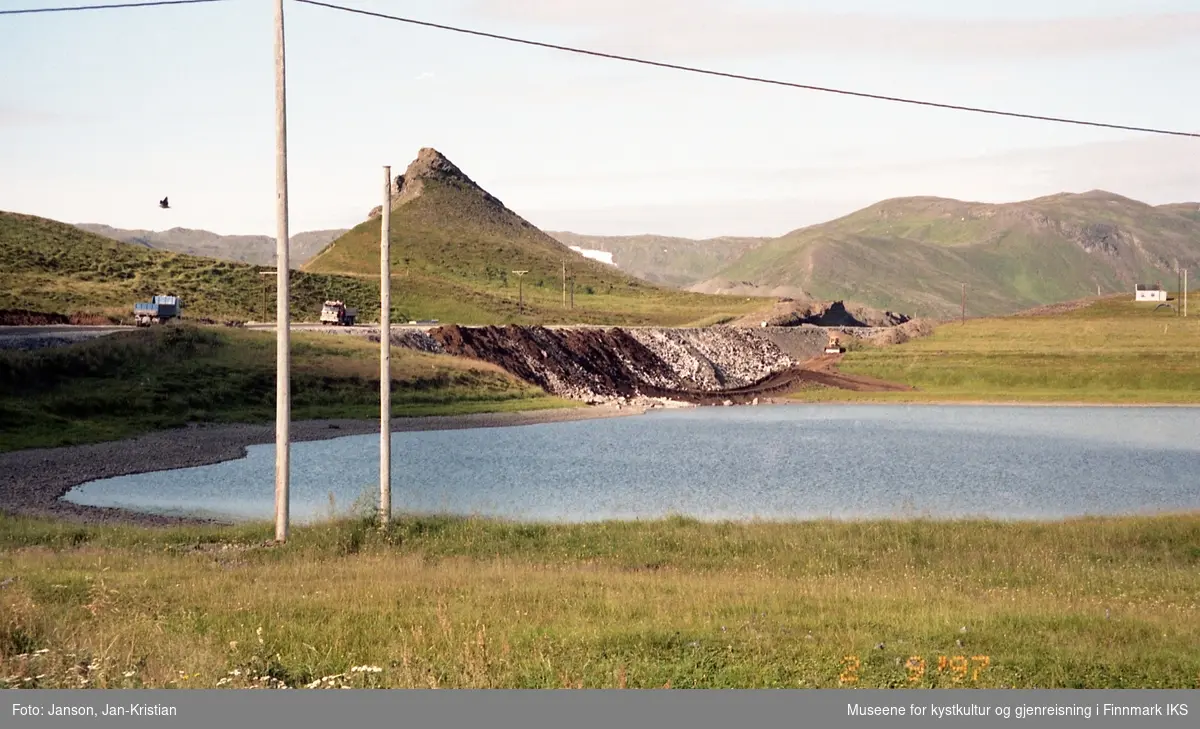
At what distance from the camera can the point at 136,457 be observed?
160 feet

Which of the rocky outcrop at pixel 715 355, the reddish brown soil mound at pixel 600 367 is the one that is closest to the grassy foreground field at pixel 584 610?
Answer: the reddish brown soil mound at pixel 600 367

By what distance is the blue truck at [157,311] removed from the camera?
89.7m

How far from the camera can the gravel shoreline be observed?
109 ft

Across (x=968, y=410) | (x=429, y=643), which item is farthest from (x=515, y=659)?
(x=968, y=410)

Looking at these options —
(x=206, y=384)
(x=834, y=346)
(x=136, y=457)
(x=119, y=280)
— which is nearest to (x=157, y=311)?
(x=206, y=384)

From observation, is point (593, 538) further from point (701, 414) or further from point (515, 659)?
point (701, 414)

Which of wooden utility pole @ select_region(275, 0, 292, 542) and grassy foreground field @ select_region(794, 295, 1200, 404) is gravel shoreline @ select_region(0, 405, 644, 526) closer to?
wooden utility pole @ select_region(275, 0, 292, 542)

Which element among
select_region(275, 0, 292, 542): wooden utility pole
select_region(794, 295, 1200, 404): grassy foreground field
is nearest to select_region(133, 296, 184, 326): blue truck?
select_region(794, 295, 1200, 404): grassy foreground field

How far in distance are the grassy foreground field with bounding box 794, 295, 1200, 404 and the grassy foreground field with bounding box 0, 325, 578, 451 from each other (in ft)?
122

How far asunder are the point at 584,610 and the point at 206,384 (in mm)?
54673

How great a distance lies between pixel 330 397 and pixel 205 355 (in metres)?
7.45

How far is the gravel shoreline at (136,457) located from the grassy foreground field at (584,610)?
6.85 m

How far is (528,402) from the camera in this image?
85.8m
